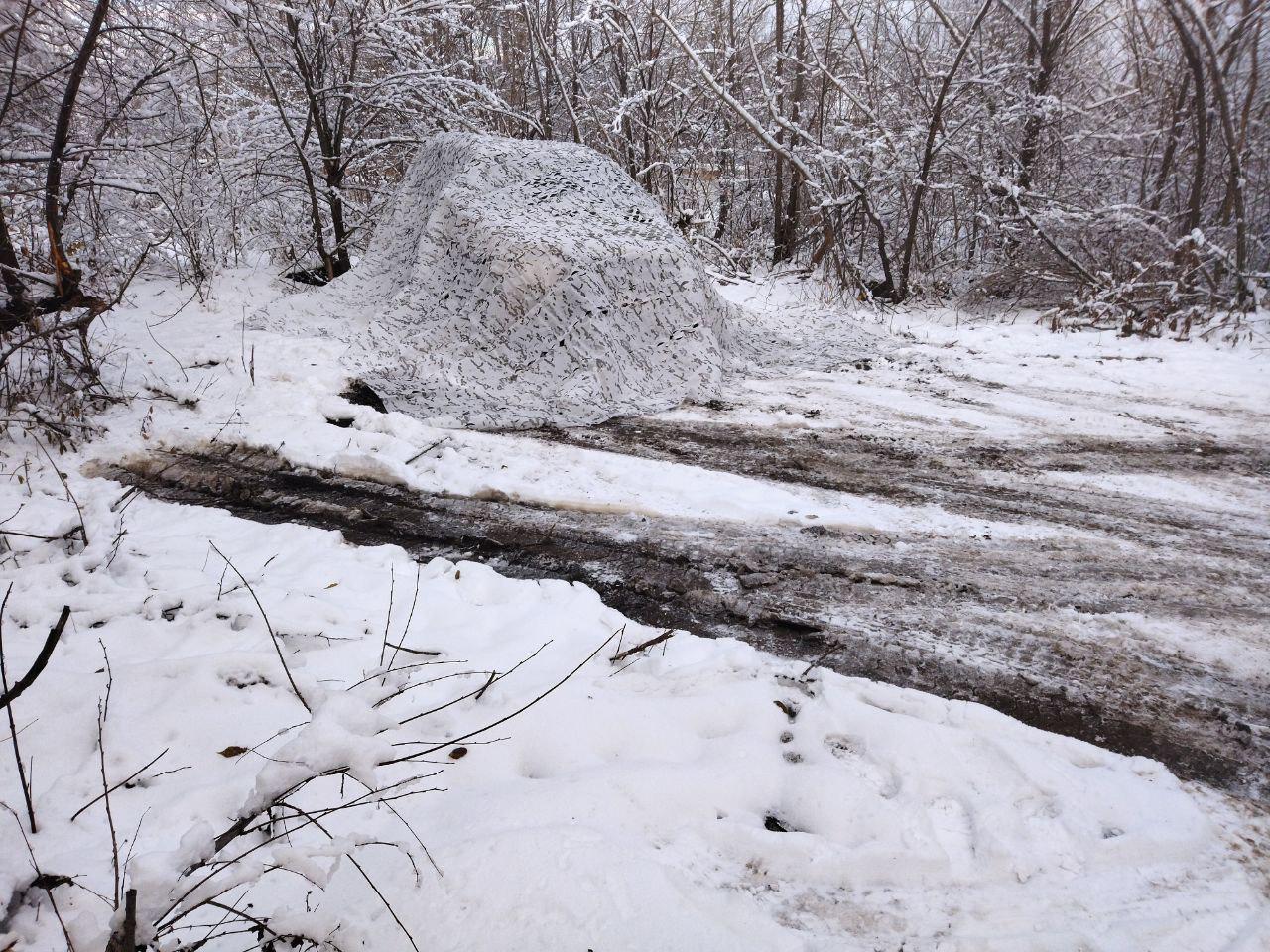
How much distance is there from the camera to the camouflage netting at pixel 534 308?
4.40 metres

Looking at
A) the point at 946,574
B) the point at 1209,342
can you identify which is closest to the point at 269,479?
the point at 946,574

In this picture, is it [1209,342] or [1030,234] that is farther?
[1030,234]

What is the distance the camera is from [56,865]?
1263 millimetres

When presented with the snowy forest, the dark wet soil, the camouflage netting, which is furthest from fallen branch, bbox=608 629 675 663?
the camouflage netting

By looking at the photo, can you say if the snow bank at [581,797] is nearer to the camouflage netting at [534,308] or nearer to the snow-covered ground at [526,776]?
the snow-covered ground at [526,776]

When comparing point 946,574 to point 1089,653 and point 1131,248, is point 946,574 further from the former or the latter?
point 1131,248

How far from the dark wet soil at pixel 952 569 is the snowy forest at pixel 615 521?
0.02m

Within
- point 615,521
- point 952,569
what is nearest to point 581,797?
point 615,521

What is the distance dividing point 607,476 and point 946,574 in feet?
5.31

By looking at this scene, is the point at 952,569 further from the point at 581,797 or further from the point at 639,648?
the point at 581,797

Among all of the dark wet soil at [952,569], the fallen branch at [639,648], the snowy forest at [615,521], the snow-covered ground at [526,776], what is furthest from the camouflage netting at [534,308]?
the fallen branch at [639,648]

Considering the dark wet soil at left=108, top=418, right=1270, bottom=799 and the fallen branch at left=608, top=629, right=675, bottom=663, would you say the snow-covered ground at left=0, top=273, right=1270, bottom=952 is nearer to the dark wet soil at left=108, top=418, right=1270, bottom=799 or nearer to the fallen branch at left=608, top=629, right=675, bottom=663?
the fallen branch at left=608, top=629, right=675, bottom=663

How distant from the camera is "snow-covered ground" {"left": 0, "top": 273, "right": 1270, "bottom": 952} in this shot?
4.06 feet

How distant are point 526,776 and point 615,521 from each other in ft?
4.84
